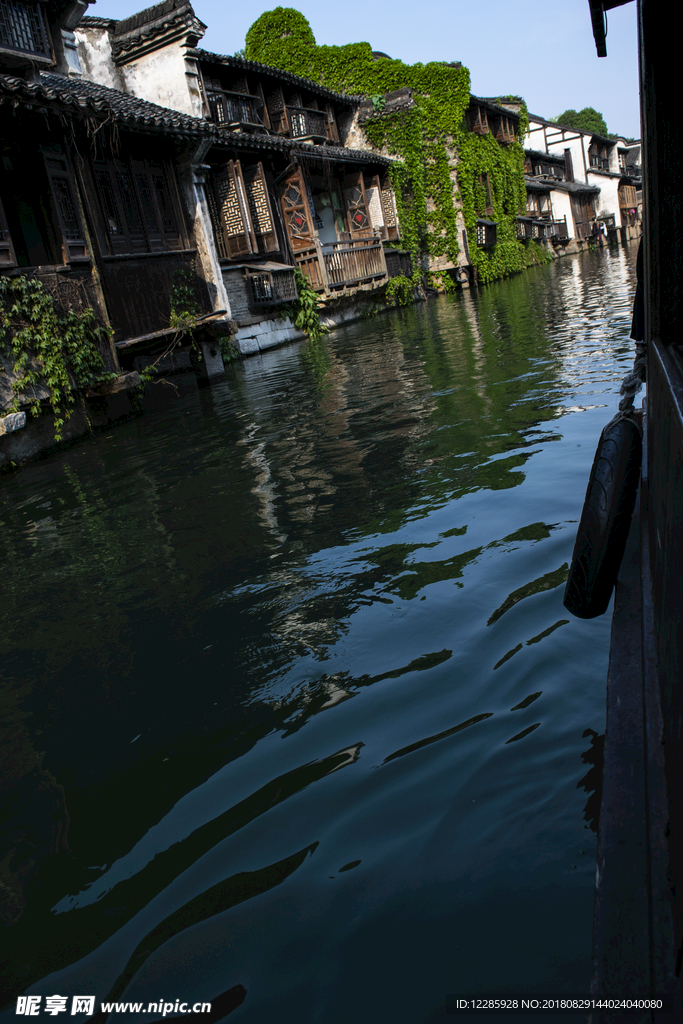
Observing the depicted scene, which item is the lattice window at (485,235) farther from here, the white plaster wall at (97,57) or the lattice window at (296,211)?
the white plaster wall at (97,57)

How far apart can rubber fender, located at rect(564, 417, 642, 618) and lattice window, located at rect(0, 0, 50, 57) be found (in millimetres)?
13223

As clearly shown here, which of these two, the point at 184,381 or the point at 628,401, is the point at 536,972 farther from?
the point at 184,381

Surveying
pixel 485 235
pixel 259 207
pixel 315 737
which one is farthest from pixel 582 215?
pixel 315 737

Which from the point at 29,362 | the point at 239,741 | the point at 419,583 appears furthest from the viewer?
the point at 29,362

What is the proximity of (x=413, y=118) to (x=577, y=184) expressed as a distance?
28.4 m

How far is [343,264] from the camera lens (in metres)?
22.5

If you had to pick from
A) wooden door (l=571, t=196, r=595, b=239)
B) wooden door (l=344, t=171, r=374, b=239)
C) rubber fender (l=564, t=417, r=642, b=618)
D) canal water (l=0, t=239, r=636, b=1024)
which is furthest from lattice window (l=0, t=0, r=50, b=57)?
wooden door (l=571, t=196, r=595, b=239)

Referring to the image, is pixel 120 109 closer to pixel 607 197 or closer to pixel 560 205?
pixel 560 205

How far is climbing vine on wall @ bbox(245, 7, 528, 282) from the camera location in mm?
28781

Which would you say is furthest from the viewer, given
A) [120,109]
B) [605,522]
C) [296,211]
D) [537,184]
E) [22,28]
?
[537,184]

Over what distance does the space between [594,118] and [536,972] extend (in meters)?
119

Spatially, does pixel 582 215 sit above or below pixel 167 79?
below

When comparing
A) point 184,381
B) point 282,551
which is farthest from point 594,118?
point 282,551

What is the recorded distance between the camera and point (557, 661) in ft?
8.88
